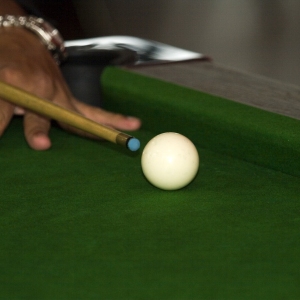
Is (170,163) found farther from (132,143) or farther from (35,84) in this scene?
(35,84)

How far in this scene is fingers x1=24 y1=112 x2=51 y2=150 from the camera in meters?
2.22

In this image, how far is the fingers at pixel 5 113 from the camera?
2311mm

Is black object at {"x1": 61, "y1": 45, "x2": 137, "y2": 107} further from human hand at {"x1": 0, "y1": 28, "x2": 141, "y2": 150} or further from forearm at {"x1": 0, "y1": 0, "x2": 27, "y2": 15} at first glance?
forearm at {"x1": 0, "y1": 0, "x2": 27, "y2": 15}

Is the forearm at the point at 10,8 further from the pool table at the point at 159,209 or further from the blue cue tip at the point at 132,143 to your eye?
the blue cue tip at the point at 132,143

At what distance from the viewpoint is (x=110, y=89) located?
260 centimetres

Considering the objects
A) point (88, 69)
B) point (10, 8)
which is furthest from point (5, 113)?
point (10, 8)

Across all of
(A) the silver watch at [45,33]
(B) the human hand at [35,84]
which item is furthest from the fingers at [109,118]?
(A) the silver watch at [45,33]

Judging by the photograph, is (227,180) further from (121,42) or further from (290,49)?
(290,49)

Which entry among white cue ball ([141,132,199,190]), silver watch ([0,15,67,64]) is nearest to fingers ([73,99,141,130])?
silver watch ([0,15,67,64])

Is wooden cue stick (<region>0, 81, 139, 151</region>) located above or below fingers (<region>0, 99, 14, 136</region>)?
above

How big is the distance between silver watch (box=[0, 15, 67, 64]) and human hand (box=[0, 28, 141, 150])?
0.03 metres

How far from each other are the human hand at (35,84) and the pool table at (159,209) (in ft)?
0.23

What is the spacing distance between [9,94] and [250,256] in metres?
1.25

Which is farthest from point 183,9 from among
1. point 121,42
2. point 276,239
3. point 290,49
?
point 276,239
